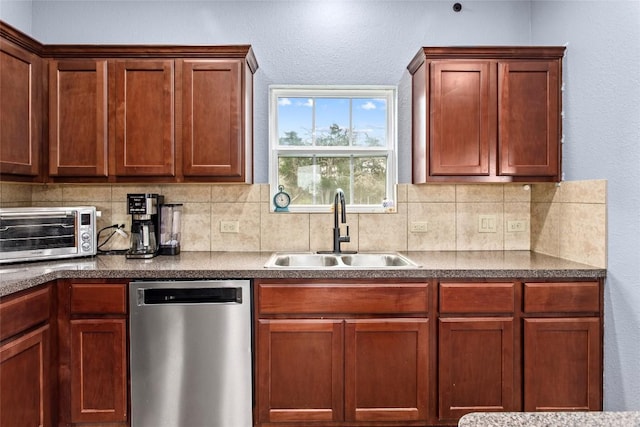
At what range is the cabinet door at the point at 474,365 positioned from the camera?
224 centimetres

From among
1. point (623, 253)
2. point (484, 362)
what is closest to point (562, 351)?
point (484, 362)

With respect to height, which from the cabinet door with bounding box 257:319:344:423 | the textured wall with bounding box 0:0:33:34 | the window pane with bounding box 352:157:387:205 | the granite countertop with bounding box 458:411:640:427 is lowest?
the cabinet door with bounding box 257:319:344:423

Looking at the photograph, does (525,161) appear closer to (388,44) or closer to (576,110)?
(576,110)

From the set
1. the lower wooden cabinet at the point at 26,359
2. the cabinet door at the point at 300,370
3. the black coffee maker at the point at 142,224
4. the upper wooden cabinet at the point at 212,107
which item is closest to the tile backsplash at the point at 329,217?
the black coffee maker at the point at 142,224

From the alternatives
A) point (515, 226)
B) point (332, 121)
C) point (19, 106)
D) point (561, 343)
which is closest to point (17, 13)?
point (19, 106)

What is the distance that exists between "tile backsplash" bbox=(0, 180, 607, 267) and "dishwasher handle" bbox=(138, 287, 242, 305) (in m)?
0.75

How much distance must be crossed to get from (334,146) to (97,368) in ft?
6.46

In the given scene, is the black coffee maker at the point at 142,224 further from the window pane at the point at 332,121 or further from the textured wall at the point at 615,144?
the textured wall at the point at 615,144

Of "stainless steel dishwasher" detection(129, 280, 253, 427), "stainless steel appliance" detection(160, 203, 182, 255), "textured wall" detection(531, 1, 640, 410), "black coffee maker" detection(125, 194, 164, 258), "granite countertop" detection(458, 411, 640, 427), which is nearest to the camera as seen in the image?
"granite countertop" detection(458, 411, 640, 427)

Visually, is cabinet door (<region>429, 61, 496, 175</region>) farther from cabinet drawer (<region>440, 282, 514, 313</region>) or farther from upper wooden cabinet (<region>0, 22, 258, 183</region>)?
upper wooden cabinet (<region>0, 22, 258, 183</region>)

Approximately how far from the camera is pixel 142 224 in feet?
8.61

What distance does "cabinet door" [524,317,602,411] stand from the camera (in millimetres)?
2234

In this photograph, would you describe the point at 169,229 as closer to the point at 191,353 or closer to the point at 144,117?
the point at 144,117

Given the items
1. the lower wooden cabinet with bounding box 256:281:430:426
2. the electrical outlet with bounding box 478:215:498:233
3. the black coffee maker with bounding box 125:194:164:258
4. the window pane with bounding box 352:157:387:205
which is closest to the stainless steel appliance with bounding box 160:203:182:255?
the black coffee maker with bounding box 125:194:164:258
